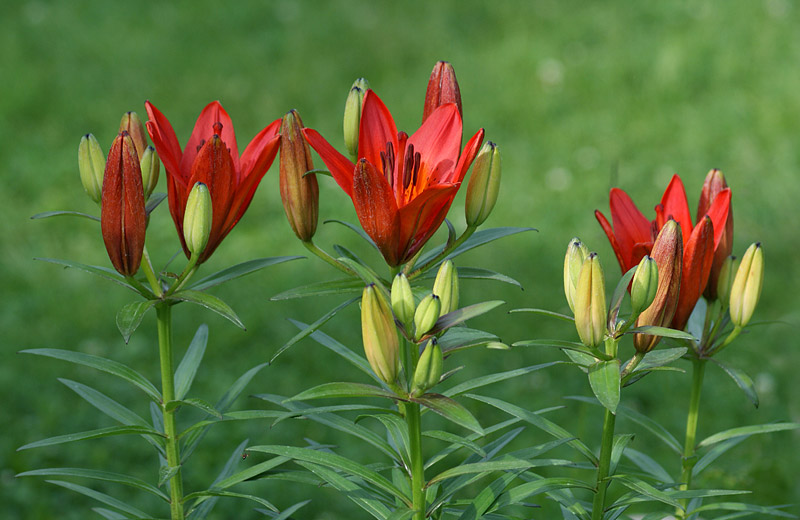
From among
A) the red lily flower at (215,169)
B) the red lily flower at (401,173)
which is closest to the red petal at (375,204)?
the red lily flower at (401,173)

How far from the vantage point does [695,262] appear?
0.84 m

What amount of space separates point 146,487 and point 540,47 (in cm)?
339

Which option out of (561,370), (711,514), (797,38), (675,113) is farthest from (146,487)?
(797,38)

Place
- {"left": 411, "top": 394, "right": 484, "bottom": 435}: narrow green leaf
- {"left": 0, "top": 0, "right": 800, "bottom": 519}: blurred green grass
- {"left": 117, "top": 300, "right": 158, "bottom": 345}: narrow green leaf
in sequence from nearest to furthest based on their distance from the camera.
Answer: {"left": 411, "top": 394, "right": 484, "bottom": 435}: narrow green leaf < {"left": 117, "top": 300, "right": 158, "bottom": 345}: narrow green leaf < {"left": 0, "top": 0, "right": 800, "bottom": 519}: blurred green grass

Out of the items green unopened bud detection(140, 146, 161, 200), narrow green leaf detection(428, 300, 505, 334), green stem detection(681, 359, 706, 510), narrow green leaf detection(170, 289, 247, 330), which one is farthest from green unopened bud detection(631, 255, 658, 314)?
green unopened bud detection(140, 146, 161, 200)

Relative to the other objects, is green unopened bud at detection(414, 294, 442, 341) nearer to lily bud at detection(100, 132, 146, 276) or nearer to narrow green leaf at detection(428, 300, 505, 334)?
narrow green leaf at detection(428, 300, 505, 334)

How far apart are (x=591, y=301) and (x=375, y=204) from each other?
20 cm

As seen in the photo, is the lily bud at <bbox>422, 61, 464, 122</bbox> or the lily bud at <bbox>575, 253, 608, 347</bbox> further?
the lily bud at <bbox>422, 61, 464, 122</bbox>

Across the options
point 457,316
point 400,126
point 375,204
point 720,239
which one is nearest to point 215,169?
point 375,204

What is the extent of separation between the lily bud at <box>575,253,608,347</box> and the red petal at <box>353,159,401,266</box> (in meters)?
0.17

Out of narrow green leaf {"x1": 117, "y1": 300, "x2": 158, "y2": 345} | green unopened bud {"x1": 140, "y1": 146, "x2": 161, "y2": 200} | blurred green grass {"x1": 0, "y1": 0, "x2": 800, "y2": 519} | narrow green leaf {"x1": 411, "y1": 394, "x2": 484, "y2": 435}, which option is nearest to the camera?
narrow green leaf {"x1": 411, "y1": 394, "x2": 484, "y2": 435}

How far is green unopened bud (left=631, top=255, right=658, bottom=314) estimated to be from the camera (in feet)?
2.44

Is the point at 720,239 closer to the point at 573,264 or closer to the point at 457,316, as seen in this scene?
the point at 573,264

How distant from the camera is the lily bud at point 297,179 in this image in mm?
833
